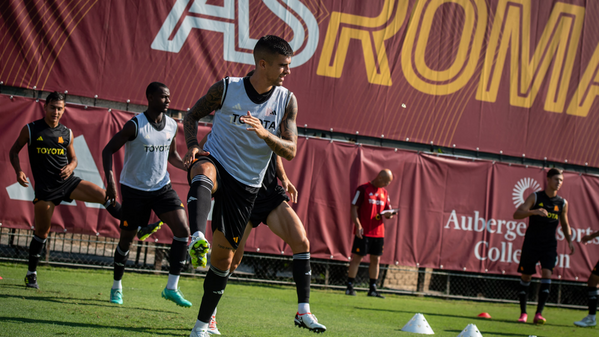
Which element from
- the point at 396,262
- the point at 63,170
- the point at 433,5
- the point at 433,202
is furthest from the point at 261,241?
the point at 433,5

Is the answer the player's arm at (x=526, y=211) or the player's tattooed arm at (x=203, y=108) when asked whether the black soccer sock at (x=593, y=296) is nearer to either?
the player's arm at (x=526, y=211)

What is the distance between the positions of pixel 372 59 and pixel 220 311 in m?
6.65

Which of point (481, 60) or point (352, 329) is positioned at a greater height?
point (481, 60)

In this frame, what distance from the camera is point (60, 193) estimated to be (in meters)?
6.64

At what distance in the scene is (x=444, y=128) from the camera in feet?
37.7

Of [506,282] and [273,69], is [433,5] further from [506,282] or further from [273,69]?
[273,69]

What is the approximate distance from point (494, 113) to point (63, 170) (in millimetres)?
8821

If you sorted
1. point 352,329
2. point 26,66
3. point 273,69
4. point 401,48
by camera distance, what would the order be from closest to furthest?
point 273,69 → point 352,329 → point 26,66 → point 401,48

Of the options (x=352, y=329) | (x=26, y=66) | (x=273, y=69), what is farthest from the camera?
(x=26, y=66)

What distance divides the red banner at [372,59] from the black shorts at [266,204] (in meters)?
6.23

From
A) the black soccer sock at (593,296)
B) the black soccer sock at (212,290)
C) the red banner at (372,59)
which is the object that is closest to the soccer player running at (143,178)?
the black soccer sock at (212,290)

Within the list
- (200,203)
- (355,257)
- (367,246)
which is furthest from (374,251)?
(200,203)

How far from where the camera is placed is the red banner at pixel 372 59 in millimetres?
9836

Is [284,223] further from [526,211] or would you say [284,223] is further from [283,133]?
[526,211]
